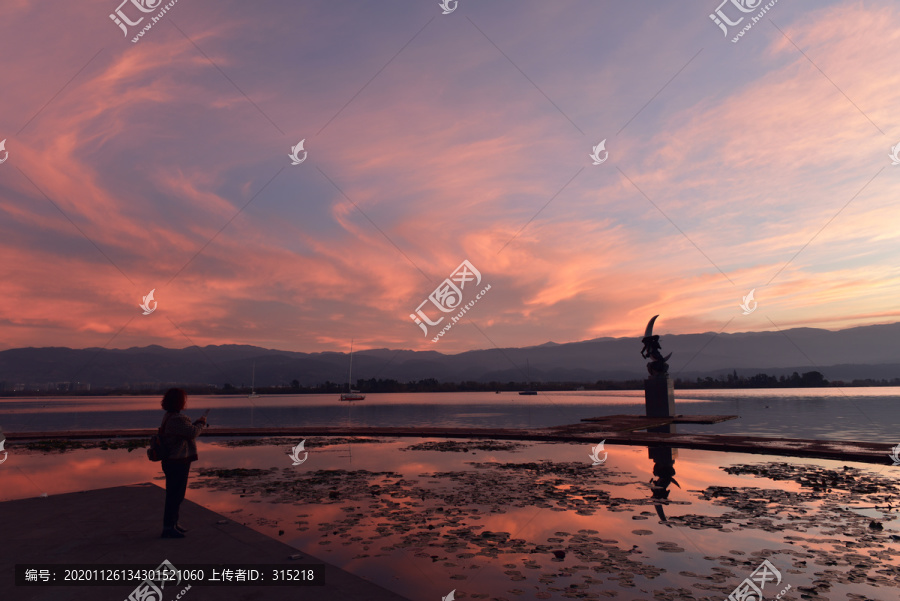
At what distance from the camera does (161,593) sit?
18.7ft

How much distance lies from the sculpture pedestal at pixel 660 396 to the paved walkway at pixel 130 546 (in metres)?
34.7

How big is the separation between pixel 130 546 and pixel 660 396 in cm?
3729

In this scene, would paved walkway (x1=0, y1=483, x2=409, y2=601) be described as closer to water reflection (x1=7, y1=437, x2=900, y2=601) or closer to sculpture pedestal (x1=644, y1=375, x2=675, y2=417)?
water reflection (x1=7, y1=437, x2=900, y2=601)

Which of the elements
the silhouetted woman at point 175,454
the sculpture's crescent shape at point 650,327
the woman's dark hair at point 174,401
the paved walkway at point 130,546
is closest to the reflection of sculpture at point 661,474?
the paved walkway at point 130,546

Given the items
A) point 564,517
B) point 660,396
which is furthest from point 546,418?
point 564,517

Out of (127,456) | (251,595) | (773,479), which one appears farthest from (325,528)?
(127,456)

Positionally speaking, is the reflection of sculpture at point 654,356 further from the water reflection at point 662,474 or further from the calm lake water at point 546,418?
the water reflection at point 662,474

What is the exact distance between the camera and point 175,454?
321 inches

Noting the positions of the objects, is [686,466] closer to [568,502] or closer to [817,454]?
[817,454]

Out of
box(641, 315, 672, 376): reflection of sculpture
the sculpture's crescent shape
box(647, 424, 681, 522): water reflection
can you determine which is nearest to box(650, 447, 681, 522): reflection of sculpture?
box(647, 424, 681, 522): water reflection

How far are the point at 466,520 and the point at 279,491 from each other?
235 inches

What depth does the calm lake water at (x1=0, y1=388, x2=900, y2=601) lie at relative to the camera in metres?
6.97

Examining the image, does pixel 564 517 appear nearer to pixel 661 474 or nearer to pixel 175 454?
pixel 661 474

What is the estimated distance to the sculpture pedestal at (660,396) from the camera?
37.8 meters
